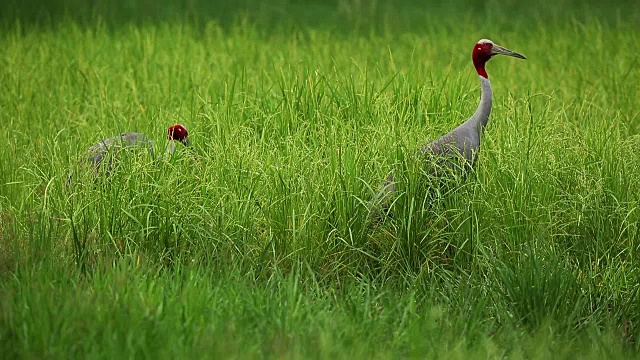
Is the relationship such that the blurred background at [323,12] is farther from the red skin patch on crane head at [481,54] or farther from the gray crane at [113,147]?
the gray crane at [113,147]

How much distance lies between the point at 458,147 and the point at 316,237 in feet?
2.80

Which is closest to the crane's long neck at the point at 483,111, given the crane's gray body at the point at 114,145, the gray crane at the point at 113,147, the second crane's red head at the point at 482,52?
the second crane's red head at the point at 482,52

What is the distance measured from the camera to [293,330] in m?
3.29

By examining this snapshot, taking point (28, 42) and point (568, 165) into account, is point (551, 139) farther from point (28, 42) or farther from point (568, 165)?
point (28, 42)

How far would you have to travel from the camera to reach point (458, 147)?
4648 mm

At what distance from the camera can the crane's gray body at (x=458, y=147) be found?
14.4 feet

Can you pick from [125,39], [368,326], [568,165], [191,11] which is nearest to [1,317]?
[368,326]

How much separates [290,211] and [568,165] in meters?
1.39

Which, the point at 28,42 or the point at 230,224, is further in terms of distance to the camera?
the point at 28,42

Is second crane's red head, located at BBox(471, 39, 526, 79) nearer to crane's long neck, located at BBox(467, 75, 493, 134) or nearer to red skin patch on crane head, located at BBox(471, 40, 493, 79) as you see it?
red skin patch on crane head, located at BBox(471, 40, 493, 79)

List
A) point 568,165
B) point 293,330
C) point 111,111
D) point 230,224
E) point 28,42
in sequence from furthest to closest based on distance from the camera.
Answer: point 28,42 → point 111,111 → point 568,165 → point 230,224 → point 293,330

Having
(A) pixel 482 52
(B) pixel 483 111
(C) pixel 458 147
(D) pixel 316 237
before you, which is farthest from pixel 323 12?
(D) pixel 316 237

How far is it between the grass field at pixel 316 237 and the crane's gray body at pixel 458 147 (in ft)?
0.23

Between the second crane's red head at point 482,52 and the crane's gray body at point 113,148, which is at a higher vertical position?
the second crane's red head at point 482,52
